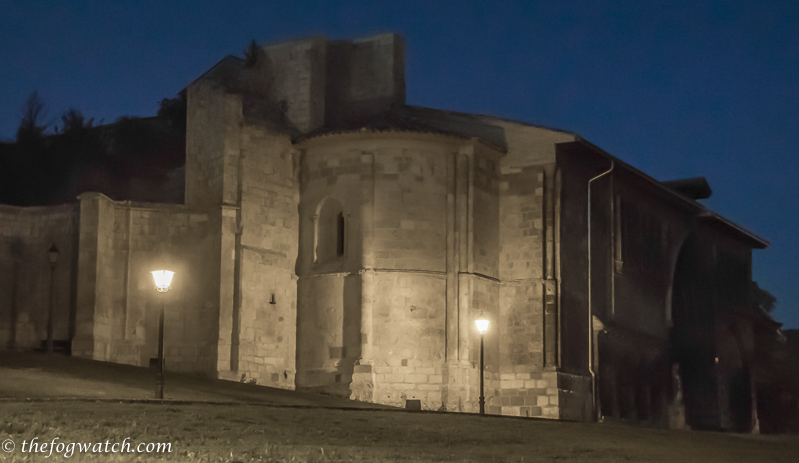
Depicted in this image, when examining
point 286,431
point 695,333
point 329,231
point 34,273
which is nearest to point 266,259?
point 329,231

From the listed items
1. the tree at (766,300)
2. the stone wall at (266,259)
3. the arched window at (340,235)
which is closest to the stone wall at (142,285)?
the stone wall at (266,259)

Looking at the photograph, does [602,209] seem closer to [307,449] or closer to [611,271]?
[611,271]

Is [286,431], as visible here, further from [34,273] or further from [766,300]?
[766,300]

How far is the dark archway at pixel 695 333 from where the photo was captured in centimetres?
4691

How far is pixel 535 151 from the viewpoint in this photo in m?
34.8

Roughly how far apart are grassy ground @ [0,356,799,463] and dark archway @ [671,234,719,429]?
1968cm

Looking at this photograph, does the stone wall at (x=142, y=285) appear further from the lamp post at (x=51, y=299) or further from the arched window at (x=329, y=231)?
the arched window at (x=329, y=231)

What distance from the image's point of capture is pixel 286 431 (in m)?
18.5

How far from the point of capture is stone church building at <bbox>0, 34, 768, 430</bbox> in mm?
31188

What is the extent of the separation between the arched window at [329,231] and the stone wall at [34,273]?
7061mm

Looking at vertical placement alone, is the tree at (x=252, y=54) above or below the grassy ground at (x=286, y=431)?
above

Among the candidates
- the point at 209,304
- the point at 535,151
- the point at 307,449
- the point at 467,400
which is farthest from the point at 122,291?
the point at 307,449

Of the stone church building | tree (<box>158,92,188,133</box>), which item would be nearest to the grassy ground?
the stone church building

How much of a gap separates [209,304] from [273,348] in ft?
7.70
